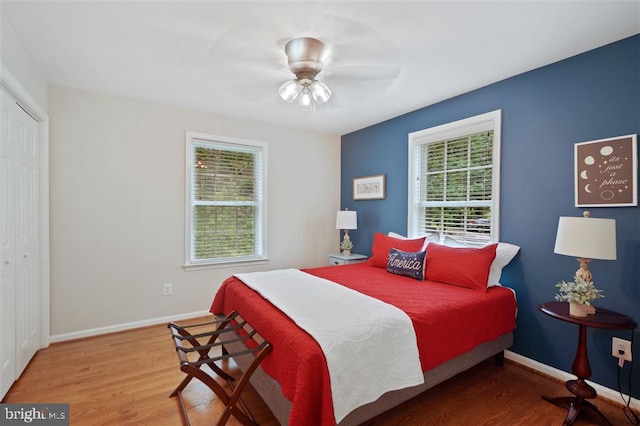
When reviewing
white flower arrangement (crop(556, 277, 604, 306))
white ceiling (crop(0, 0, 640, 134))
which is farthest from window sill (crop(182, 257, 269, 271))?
white flower arrangement (crop(556, 277, 604, 306))

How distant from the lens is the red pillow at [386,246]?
315 cm

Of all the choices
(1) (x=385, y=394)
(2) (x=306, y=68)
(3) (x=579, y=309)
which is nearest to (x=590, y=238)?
(3) (x=579, y=309)

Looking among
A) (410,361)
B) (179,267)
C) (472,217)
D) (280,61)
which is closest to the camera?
(410,361)

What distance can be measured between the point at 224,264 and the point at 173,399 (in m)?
1.86

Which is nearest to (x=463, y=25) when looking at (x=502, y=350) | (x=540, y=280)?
(x=540, y=280)

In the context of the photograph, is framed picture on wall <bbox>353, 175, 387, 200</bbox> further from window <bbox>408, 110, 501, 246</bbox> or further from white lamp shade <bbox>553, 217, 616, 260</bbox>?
white lamp shade <bbox>553, 217, 616, 260</bbox>

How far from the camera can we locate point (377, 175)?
13.4 ft

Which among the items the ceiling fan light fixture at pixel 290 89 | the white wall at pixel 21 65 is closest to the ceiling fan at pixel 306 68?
the ceiling fan light fixture at pixel 290 89

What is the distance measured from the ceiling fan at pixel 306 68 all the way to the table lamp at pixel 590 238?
6.31 ft

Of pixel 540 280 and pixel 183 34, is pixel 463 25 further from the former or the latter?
pixel 540 280

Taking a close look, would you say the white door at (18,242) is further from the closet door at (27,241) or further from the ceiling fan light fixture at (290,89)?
the ceiling fan light fixture at (290,89)

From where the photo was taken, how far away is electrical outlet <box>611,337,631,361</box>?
203 centimetres

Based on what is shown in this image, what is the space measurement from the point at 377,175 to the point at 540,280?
2185 millimetres

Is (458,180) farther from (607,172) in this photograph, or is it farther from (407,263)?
(607,172)
